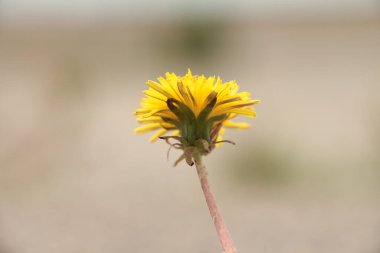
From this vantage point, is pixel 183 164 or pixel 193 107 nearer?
pixel 193 107

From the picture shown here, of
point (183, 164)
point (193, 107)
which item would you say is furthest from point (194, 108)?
point (183, 164)

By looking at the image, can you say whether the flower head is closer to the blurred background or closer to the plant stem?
the plant stem

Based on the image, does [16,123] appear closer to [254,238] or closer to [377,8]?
[254,238]

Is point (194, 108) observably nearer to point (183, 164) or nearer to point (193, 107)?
point (193, 107)

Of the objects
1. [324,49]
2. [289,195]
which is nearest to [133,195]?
[289,195]

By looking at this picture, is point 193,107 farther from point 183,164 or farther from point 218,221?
point 183,164

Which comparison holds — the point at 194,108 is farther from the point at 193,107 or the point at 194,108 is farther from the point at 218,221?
the point at 218,221
